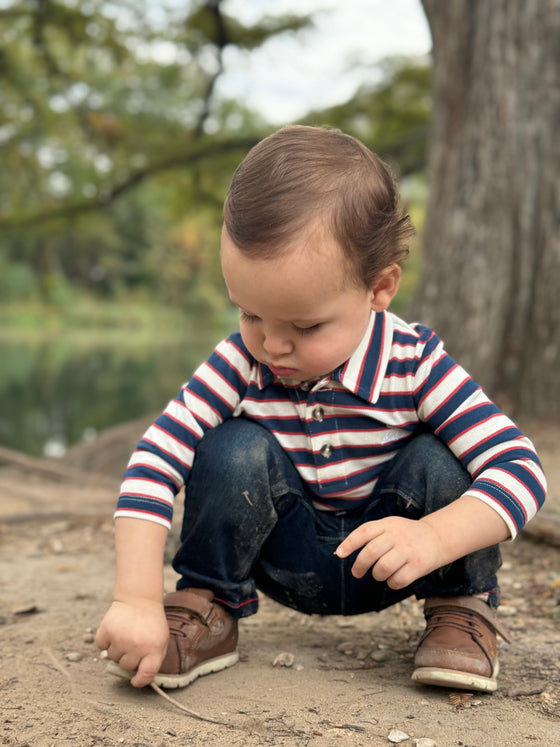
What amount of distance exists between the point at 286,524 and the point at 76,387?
1208 cm

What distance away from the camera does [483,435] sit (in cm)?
158

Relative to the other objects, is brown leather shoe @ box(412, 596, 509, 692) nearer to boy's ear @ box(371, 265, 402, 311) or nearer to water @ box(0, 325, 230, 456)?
boy's ear @ box(371, 265, 402, 311)

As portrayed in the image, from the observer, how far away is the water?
922cm

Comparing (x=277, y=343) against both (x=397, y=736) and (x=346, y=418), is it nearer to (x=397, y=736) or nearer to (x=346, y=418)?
(x=346, y=418)

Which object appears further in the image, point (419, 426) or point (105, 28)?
point (105, 28)

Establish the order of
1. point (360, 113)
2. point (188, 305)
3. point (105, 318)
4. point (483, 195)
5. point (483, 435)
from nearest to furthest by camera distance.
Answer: point (483, 435)
point (483, 195)
point (360, 113)
point (105, 318)
point (188, 305)

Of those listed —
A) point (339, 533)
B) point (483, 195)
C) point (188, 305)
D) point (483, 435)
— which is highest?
point (483, 195)

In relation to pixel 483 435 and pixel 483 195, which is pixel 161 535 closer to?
pixel 483 435

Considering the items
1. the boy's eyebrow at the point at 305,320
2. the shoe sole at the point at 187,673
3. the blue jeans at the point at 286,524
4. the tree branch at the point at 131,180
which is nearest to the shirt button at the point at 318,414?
the blue jeans at the point at 286,524

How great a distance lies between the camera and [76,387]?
43.7 feet

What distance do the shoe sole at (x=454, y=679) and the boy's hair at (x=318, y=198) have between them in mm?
732

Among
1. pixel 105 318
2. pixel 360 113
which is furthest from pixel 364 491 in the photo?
pixel 105 318

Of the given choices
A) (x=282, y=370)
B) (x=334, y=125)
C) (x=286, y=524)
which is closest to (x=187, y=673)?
(x=286, y=524)

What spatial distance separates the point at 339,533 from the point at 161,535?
0.38 meters
